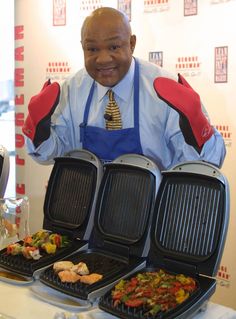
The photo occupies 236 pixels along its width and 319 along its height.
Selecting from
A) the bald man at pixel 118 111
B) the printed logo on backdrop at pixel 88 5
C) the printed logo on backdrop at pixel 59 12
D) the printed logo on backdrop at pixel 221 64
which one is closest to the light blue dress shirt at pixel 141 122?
the bald man at pixel 118 111

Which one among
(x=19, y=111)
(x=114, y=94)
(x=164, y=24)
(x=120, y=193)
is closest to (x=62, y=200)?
(x=120, y=193)

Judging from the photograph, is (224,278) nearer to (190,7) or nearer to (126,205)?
(126,205)

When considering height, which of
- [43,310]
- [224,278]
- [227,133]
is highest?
[227,133]

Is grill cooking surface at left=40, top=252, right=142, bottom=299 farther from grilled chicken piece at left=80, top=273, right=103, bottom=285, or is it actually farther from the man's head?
the man's head

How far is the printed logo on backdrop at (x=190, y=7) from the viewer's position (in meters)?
2.09

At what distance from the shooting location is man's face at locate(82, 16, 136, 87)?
1276 millimetres

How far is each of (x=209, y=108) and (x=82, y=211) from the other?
3.44 ft

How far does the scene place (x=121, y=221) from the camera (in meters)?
1.22

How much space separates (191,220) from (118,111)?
17.9 inches

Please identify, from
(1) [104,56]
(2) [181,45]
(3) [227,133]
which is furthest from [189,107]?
(2) [181,45]

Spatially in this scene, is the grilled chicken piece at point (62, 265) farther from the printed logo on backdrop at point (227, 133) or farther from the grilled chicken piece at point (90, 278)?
the printed logo on backdrop at point (227, 133)

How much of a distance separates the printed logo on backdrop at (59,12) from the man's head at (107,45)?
131 centimetres

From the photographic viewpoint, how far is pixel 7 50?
10.5 feet

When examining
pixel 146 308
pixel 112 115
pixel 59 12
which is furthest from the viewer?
pixel 59 12
